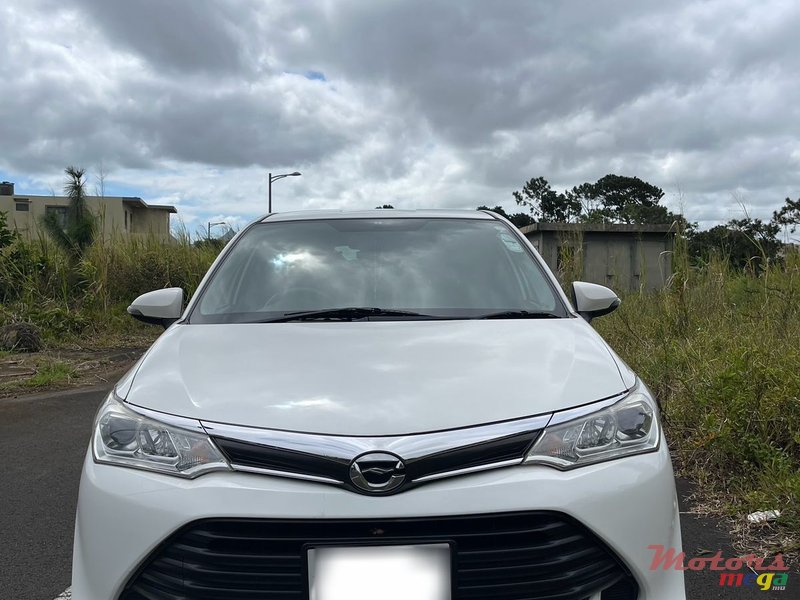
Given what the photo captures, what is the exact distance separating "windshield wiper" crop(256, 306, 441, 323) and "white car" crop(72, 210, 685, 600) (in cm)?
42

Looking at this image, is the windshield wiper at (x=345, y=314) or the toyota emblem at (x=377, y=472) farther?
the windshield wiper at (x=345, y=314)

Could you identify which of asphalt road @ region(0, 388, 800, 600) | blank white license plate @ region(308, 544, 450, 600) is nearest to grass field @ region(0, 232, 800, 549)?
asphalt road @ region(0, 388, 800, 600)

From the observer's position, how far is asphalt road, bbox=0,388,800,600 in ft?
8.59

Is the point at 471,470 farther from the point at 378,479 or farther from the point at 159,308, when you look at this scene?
the point at 159,308

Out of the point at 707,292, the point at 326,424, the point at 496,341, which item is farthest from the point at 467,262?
the point at 707,292

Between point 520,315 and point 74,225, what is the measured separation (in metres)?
12.2

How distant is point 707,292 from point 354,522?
5476 mm

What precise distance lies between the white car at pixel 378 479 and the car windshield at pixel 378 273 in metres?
0.55

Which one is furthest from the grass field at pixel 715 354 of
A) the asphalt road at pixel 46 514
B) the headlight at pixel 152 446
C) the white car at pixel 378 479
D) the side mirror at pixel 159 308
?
the side mirror at pixel 159 308

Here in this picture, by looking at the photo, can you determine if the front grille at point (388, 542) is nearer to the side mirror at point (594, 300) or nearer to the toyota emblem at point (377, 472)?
the toyota emblem at point (377, 472)

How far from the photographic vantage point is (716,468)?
3701 millimetres

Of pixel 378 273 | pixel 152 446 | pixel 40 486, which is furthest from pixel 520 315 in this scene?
pixel 40 486

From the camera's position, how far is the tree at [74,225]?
38.4 ft

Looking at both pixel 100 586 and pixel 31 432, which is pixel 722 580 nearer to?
pixel 100 586
